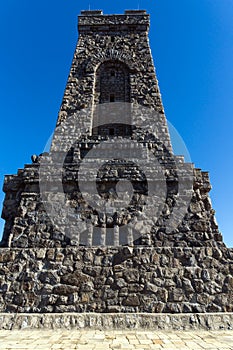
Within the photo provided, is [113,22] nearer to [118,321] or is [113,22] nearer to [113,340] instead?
[118,321]

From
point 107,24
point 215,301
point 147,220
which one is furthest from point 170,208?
point 107,24

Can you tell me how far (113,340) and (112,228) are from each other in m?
2.76

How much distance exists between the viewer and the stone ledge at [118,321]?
4992mm

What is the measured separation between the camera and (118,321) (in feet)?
16.5

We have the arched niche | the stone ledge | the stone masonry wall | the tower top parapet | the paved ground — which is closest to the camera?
the paved ground

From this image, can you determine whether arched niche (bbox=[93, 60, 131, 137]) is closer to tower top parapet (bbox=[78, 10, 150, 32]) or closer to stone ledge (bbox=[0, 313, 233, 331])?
tower top parapet (bbox=[78, 10, 150, 32])

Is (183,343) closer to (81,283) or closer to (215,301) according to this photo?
(215,301)

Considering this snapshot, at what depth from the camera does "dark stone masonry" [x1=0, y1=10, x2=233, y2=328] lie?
550 centimetres

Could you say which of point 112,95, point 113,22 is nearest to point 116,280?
point 112,95

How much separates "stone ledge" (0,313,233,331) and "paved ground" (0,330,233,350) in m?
0.20

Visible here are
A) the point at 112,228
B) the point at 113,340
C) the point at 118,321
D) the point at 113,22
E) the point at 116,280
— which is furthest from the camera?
the point at 113,22

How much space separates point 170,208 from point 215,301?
2414mm

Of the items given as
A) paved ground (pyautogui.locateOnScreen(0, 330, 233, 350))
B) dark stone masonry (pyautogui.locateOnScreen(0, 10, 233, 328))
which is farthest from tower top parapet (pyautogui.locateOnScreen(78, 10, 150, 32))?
paved ground (pyautogui.locateOnScreen(0, 330, 233, 350))

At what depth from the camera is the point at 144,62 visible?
969cm
